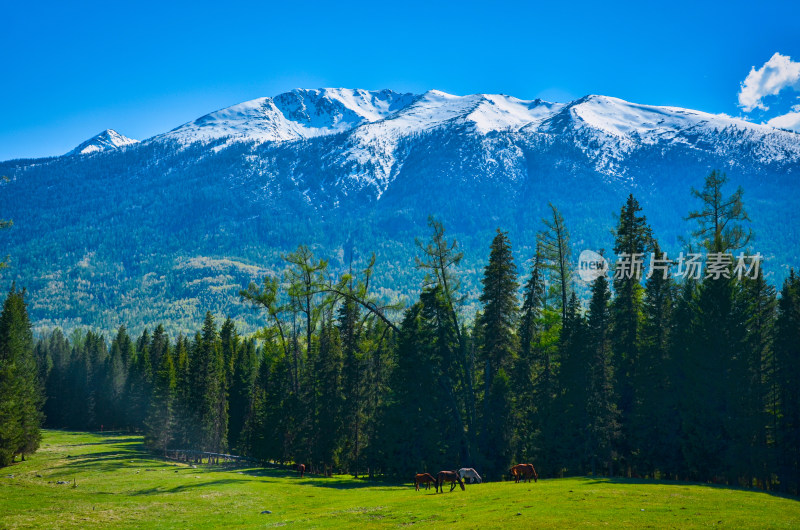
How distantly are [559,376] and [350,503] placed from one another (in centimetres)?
2552

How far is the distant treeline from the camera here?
46875 millimetres

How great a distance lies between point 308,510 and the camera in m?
35.8

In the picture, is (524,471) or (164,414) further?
(164,414)

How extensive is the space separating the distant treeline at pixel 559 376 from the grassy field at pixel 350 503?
7278mm

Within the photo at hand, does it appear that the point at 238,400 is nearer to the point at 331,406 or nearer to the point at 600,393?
the point at 331,406

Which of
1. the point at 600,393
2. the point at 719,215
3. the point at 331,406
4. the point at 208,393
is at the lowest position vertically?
the point at 208,393

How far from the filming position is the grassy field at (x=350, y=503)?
26.2 meters

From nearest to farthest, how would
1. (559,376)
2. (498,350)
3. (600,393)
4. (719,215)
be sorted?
(600,393) → (719,215) → (559,376) → (498,350)

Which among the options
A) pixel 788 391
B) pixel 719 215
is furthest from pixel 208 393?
pixel 788 391

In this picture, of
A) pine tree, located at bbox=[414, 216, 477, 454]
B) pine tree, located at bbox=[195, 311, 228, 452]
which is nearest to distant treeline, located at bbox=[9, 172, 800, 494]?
pine tree, located at bbox=[414, 216, 477, 454]

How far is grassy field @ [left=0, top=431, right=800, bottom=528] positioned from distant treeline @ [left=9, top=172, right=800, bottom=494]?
23.9ft

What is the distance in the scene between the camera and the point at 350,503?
37125mm

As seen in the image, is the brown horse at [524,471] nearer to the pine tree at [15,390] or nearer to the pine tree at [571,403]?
the pine tree at [571,403]

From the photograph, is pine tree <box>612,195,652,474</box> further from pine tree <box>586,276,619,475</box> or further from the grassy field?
the grassy field
